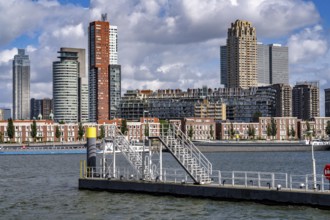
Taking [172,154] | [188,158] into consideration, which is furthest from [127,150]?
[188,158]

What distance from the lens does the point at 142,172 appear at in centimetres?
6144

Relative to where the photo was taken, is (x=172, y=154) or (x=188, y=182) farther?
(x=172, y=154)

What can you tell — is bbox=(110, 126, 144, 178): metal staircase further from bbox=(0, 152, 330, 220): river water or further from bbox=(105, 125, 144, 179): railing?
bbox=(0, 152, 330, 220): river water

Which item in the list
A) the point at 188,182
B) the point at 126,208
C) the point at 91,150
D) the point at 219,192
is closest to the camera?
the point at 126,208

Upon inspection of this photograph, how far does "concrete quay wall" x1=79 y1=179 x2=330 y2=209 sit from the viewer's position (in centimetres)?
4791

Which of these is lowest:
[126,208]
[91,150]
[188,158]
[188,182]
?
[126,208]

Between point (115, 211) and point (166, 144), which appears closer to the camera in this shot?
point (115, 211)

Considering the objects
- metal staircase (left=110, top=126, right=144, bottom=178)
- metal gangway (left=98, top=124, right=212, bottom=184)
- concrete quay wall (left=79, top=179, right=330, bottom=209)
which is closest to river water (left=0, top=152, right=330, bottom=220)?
concrete quay wall (left=79, top=179, right=330, bottom=209)

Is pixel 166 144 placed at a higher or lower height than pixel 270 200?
higher

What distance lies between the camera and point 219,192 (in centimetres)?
5344

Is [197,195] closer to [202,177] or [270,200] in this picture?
[202,177]

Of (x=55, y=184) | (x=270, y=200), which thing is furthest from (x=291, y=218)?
(x=55, y=184)

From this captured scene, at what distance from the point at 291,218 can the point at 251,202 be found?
6.25 meters

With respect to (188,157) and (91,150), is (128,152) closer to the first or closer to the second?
(91,150)
